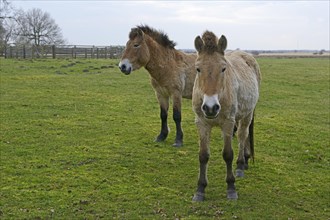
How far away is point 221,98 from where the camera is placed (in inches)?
190

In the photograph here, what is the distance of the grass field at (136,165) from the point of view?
492 cm

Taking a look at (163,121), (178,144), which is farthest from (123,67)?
(178,144)

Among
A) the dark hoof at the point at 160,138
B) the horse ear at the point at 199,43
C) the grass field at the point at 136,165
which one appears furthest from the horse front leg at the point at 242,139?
the dark hoof at the point at 160,138

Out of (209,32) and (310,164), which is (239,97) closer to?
(209,32)

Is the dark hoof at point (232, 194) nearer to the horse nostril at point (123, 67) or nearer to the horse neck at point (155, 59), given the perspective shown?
the horse nostril at point (123, 67)

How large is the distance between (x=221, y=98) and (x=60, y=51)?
34401mm

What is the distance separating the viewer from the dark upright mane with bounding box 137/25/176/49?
840 centimetres

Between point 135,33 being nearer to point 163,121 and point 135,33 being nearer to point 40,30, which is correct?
point 163,121

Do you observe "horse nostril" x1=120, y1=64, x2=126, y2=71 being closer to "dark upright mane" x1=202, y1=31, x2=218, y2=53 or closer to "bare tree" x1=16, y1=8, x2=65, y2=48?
"dark upright mane" x1=202, y1=31, x2=218, y2=53

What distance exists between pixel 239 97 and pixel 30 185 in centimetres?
325

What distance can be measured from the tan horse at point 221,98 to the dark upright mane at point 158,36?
7.92ft

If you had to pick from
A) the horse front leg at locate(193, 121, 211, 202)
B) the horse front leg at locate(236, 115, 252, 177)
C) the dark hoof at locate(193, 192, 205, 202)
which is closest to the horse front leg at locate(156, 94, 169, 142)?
the horse front leg at locate(236, 115, 252, 177)

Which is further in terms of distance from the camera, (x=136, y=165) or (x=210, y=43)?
(x=136, y=165)

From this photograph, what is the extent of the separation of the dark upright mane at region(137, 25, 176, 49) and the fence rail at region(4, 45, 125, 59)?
25.7m
